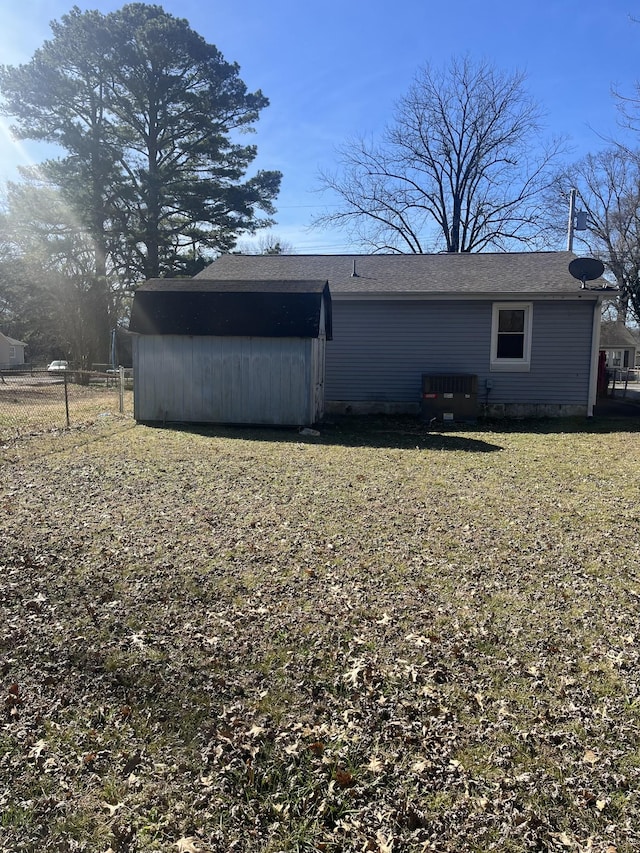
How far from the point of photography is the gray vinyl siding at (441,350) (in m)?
12.7

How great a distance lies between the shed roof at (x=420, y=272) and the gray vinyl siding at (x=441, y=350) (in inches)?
16.1

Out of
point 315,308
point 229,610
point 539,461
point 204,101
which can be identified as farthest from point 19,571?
point 204,101

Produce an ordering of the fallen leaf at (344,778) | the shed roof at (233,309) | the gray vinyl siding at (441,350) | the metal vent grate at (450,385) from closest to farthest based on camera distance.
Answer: the fallen leaf at (344,778), the shed roof at (233,309), the metal vent grate at (450,385), the gray vinyl siding at (441,350)

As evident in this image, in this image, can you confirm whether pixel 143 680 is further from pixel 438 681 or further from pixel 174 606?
pixel 438 681

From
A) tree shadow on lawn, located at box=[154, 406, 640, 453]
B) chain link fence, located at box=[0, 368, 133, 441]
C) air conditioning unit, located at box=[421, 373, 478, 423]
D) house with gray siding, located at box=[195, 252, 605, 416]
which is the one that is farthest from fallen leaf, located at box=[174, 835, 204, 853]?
house with gray siding, located at box=[195, 252, 605, 416]

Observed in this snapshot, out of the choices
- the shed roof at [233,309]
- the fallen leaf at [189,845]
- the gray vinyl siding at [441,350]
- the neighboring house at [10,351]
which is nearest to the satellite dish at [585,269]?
the gray vinyl siding at [441,350]

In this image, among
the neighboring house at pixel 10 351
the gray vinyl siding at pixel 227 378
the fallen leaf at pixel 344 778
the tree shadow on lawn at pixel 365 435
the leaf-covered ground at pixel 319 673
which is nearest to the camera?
the leaf-covered ground at pixel 319 673

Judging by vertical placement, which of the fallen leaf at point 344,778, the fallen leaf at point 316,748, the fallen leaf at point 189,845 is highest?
the fallen leaf at point 316,748

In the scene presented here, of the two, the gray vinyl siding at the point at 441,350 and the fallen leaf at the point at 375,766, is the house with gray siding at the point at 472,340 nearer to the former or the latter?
the gray vinyl siding at the point at 441,350

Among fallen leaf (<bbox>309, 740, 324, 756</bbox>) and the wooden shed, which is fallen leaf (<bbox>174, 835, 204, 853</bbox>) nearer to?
fallen leaf (<bbox>309, 740, 324, 756</bbox>)

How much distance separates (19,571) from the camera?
4125mm

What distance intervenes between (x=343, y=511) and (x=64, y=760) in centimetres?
359

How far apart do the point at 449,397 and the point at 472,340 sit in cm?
167

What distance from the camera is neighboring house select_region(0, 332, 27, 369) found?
4557 cm
